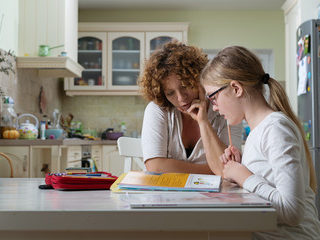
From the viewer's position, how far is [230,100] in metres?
1.29

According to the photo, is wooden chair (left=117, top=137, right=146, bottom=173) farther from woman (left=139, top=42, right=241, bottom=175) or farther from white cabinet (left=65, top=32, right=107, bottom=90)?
white cabinet (left=65, top=32, right=107, bottom=90)

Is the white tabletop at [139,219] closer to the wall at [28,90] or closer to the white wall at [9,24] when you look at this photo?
the wall at [28,90]

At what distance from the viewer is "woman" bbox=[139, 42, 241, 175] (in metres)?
1.80

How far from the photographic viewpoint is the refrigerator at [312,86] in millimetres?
3410

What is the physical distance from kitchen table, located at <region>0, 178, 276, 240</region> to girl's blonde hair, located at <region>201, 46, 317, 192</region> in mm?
509

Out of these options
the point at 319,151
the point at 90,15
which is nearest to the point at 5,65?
the point at 90,15

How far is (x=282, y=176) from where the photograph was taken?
98cm

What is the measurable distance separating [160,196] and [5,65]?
3.22m

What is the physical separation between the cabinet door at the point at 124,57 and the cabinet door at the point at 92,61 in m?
0.09

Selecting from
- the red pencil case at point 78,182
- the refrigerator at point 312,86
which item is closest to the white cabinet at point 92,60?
the refrigerator at point 312,86

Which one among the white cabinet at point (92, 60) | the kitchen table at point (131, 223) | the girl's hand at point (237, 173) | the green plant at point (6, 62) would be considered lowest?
the kitchen table at point (131, 223)

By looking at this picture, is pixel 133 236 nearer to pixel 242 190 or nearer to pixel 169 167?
pixel 242 190

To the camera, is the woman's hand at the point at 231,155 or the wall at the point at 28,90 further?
the wall at the point at 28,90

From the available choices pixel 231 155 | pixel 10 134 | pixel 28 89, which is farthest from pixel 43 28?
pixel 231 155
